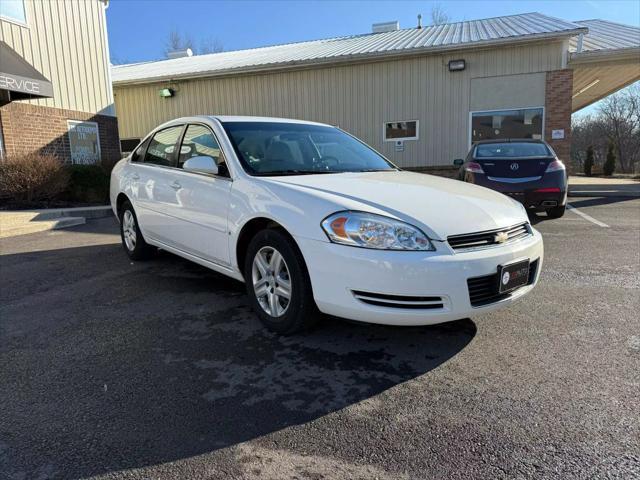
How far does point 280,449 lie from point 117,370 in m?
1.30

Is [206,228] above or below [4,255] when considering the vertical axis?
above

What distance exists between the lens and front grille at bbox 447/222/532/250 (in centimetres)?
280

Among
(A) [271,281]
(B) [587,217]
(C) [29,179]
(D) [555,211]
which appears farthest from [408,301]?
(C) [29,179]

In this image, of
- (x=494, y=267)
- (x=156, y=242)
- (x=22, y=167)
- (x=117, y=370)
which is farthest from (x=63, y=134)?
(x=494, y=267)

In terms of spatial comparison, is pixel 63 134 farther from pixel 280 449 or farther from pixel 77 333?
pixel 280 449

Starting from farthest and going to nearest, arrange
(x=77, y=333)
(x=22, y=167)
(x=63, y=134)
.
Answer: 1. (x=63, y=134)
2. (x=22, y=167)
3. (x=77, y=333)

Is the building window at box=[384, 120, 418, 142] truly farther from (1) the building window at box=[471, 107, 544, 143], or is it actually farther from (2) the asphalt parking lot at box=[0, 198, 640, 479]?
(2) the asphalt parking lot at box=[0, 198, 640, 479]

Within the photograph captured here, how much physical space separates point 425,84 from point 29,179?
10.7 metres

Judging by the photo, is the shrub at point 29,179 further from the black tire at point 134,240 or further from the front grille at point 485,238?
the front grille at point 485,238

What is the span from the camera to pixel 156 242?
4.95 m

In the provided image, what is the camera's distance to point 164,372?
283 centimetres

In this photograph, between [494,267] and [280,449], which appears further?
[494,267]

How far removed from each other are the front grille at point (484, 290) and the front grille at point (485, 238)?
0.65ft

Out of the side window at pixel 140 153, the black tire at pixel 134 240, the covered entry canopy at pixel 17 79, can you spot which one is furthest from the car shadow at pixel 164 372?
the covered entry canopy at pixel 17 79
